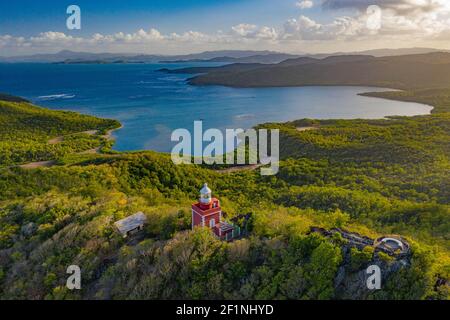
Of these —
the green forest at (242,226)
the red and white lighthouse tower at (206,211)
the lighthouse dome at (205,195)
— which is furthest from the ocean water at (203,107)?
the lighthouse dome at (205,195)

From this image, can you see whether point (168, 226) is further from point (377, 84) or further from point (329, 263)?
point (377, 84)

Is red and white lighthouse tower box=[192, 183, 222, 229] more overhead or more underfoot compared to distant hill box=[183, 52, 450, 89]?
more underfoot

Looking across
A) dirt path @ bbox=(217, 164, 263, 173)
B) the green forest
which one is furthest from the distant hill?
the green forest

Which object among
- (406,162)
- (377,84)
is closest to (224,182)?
(406,162)

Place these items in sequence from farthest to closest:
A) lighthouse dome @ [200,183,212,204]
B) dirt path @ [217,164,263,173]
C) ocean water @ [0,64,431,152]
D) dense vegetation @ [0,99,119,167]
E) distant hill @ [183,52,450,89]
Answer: distant hill @ [183,52,450,89] < ocean water @ [0,64,431,152] < dense vegetation @ [0,99,119,167] < dirt path @ [217,164,263,173] < lighthouse dome @ [200,183,212,204]

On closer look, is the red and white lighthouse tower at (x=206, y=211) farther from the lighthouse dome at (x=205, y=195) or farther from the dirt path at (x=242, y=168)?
the dirt path at (x=242, y=168)

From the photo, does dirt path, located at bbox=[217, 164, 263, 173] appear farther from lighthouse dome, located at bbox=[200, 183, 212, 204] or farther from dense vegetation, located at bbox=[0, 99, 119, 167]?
lighthouse dome, located at bbox=[200, 183, 212, 204]
